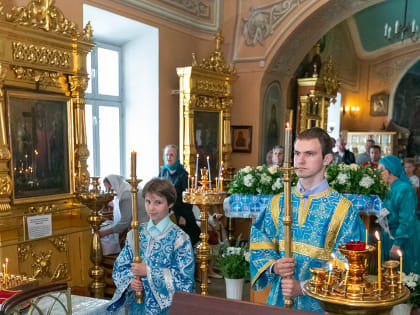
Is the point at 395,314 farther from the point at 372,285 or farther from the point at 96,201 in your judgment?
the point at 96,201

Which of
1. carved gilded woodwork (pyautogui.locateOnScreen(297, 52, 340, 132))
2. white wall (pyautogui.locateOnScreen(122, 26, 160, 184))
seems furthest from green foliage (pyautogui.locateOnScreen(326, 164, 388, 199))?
carved gilded woodwork (pyautogui.locateOnScreen(297, 52, 340, 132))

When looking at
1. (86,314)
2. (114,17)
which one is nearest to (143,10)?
(114,17)

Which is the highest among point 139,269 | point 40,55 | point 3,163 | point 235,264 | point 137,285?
point 40,55

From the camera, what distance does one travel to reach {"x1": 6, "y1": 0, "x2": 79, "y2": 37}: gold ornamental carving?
13.4ft

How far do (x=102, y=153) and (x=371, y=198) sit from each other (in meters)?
4.57

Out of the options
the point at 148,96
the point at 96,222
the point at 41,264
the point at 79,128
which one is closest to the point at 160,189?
the point at 96,222

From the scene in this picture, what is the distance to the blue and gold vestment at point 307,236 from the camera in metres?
2.14

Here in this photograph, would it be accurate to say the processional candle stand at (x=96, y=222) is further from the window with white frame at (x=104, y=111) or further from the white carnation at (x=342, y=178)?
the window with white frame at (x=104, y=111)

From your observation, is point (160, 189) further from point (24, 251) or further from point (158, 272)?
point (24, 251)

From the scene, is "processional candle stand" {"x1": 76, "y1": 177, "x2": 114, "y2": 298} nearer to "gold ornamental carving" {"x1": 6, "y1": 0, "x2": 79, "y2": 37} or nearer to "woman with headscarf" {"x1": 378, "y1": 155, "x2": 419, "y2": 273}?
"gold ornamental carving" {"x1": 6, "y1": 0, "x2": 79, "y2": 37}

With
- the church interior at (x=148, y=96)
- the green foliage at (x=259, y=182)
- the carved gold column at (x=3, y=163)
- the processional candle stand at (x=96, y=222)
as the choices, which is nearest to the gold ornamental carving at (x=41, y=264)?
the church interior at (x=148, y=96)

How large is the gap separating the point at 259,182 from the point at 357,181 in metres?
1.06

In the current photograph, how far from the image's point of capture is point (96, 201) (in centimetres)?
427

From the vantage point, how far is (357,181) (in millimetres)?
4555
